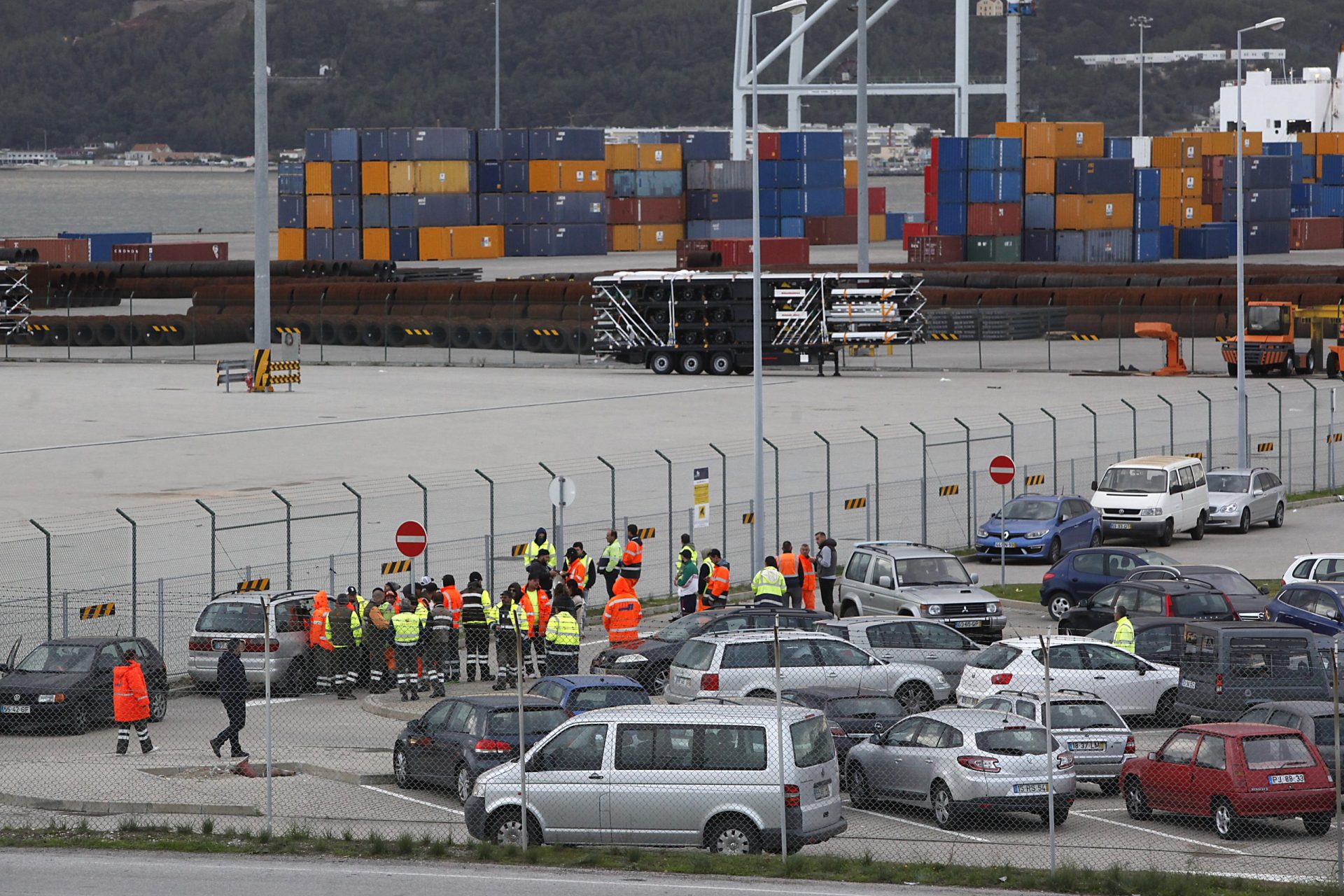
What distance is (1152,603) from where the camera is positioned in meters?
24.0

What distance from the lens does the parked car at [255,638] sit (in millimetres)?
22000

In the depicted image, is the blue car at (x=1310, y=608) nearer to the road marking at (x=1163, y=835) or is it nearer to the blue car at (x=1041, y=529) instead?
the blue car at (x=1041, y=529)

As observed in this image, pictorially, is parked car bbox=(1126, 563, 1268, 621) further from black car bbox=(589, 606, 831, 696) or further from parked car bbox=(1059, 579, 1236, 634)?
black car bbox=(589, 606, 831, 696)

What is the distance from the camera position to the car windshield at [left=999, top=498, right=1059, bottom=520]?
3209 cm

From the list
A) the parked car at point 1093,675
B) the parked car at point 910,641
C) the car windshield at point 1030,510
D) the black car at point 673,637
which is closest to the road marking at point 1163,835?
the parked car at point 1093,675

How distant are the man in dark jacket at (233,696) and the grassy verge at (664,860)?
261 cm

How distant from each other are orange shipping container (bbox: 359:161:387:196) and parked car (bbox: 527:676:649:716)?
93.2m

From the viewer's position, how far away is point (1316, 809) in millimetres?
15070

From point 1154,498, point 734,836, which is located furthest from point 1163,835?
point 1154,498

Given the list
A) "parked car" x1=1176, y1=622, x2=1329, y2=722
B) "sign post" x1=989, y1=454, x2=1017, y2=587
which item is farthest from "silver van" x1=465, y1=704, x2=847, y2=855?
"sign post" x1=989, y1=454, x2=1017, y2=587

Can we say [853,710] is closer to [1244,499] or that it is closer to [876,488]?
[876,488]

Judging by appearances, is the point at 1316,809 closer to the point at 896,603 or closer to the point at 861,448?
the point at 896,603

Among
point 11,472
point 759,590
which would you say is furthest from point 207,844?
point 11,472

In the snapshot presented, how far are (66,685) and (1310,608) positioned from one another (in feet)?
51.2
